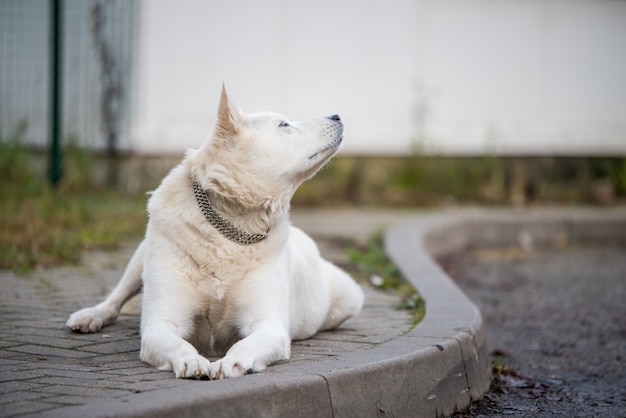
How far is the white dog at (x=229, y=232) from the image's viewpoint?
13.9ft

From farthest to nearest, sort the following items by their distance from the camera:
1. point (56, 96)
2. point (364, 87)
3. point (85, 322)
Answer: point (364, 87) < point (56, 96) < point (85, 322)

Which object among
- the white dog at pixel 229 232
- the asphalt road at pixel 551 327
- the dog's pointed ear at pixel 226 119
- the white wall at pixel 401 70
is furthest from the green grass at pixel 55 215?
the asphalt road at pixel 551 327

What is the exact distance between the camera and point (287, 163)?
4.43 meters

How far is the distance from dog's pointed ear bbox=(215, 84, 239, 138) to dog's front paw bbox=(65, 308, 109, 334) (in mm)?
1251

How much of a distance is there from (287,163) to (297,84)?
373 inches

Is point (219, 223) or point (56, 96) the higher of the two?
point (219, 223)

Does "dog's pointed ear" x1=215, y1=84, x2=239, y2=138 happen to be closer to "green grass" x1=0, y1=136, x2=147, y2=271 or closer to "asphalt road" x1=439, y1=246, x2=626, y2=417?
"asphalt road" x1=439, y1=246, x2=626, y2=417

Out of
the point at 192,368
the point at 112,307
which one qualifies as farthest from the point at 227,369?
the point at 112,307

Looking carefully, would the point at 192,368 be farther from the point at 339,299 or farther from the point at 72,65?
the point at 72,65

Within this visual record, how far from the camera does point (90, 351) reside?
430 centimetres

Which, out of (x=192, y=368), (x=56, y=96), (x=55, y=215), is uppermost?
(x=56, y=96)

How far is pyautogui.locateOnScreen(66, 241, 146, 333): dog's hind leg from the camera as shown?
4738 mm

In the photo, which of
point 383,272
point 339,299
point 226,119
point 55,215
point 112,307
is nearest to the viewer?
point 226,119

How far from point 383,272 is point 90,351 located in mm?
3333
